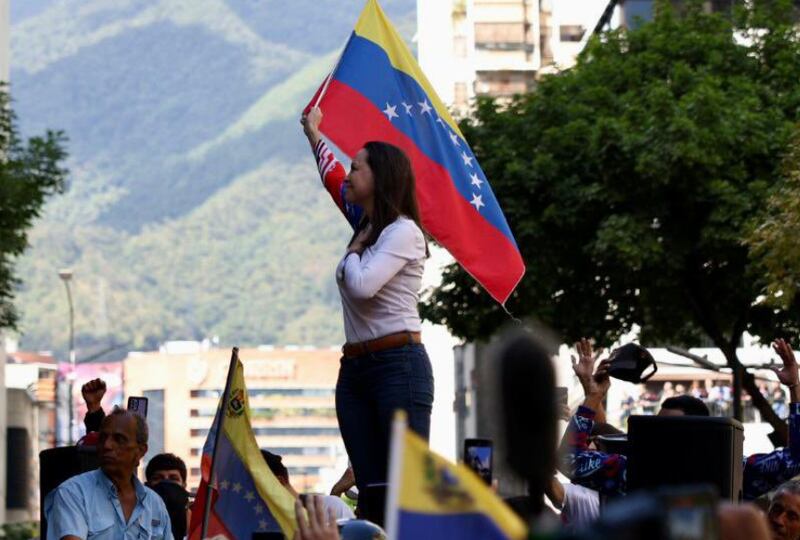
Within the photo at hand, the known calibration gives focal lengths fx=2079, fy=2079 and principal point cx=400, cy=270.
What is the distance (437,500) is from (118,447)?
196 inches

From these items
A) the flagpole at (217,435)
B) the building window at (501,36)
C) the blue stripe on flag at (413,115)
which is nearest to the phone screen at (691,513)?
the flagpole at (217,435)

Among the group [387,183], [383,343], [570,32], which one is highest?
[570,32]

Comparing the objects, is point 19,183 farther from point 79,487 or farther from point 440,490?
point 440,490

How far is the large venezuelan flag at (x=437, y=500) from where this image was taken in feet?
11.0

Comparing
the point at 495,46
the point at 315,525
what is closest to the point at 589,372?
the point at 315,525

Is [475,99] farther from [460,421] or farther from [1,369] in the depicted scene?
[460,421]

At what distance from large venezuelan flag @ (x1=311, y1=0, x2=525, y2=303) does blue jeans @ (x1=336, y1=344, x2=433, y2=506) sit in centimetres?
182

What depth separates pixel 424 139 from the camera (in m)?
10.1

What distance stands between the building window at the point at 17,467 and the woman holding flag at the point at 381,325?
66.3 meters

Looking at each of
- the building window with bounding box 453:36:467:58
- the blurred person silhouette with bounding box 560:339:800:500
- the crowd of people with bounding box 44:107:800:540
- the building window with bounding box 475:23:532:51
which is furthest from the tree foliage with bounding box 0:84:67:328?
the building window with bounding box 453:36:467:58

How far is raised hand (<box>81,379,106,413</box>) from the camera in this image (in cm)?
972

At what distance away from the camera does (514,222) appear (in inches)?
1389

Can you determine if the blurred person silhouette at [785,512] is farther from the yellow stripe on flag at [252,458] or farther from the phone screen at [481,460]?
the phone screen at [481,460]

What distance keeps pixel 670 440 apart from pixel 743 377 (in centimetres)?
2664
